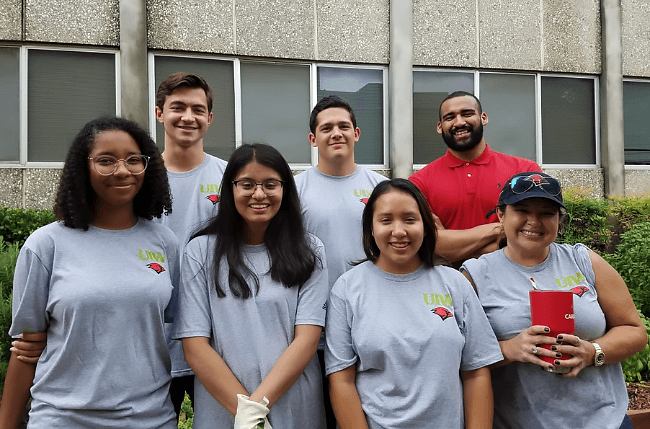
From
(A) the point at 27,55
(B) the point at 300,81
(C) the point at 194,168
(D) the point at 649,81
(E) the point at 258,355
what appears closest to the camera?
(E) the point at 258,355

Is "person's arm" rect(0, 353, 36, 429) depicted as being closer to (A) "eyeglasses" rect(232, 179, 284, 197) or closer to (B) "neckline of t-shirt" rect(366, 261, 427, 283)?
(A) "eyeglasses" rect(232, 179, 284, 197)

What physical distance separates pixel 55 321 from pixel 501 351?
6.82 ft

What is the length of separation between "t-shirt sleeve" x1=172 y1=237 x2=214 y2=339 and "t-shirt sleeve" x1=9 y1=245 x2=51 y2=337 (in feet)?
1.96

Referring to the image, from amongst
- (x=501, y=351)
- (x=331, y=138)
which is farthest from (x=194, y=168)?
(x=501, y=351)

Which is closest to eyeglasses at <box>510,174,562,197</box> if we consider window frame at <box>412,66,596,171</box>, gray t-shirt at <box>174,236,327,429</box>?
gray t-shirt at <box>174,236,327,429</box>

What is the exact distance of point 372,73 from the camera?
9695mm

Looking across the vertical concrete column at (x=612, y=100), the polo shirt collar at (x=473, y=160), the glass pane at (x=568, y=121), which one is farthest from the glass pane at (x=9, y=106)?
the vertical concrete column at (x=612, y=100)

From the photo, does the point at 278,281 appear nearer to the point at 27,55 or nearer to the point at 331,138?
the point at 331,138

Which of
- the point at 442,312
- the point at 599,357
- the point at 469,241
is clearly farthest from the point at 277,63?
the point at 599,357

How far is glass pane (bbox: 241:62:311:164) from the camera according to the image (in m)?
9.09

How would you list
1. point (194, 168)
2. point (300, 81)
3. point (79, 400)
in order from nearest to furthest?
point (79, 400) → point (194, 168) → point (300, 81)

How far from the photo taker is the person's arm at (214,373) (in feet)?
8.23

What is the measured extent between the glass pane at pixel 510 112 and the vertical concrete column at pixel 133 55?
20.0ft

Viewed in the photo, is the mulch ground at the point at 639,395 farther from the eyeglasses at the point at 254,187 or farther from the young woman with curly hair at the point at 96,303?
the young woman with curly hair at the point at 96,303
